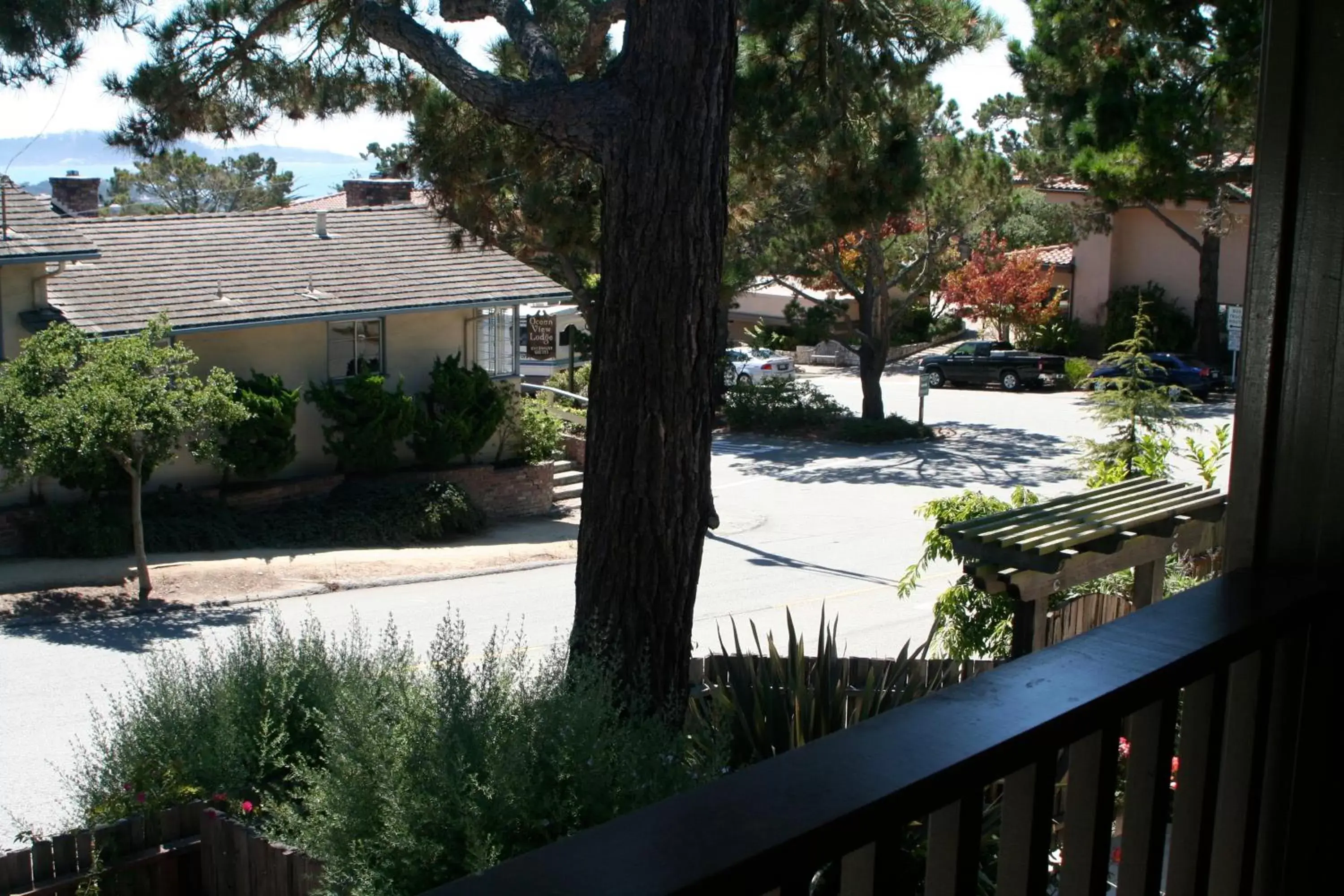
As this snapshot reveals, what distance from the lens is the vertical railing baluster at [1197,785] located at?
2.03 meters

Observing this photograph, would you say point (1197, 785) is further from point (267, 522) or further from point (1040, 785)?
point (267, 522)

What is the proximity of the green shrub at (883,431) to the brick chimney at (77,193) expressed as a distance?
20.0m

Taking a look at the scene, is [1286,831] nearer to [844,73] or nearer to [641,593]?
[641,593]

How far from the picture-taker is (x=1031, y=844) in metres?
1.64

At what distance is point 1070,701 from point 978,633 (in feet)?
29.9

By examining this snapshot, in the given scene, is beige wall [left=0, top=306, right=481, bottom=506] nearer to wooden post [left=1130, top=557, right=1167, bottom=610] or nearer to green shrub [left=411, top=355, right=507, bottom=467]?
green shrub [left=411, top=355, right=507, bottom=467]

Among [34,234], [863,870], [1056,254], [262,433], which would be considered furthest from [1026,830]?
[1056,254]

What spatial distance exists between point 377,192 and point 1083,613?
2849cm

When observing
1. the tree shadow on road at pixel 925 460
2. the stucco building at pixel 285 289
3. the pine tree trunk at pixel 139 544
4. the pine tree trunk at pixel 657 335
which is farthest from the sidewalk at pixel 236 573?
the pine tree trunk at pixel 657 335

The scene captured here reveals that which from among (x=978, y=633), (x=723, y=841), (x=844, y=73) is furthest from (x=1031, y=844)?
(x=844, y=73)

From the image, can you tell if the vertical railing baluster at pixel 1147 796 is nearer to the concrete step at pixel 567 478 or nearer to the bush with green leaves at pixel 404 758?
the bush with green leaves at pixel 404 758

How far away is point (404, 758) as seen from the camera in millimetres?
5480

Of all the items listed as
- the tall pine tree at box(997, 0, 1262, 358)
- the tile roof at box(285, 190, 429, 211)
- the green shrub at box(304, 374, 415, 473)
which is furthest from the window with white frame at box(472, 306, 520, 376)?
the tile roof at box(285, 190, 429, 211)

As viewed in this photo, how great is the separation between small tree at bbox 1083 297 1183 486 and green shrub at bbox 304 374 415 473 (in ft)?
48.4
